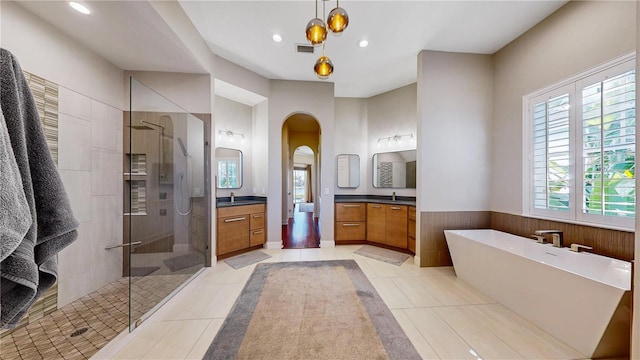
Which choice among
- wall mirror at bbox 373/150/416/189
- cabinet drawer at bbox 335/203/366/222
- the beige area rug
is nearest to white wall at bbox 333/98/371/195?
→ wall mirror at bbox 373/150/416/189

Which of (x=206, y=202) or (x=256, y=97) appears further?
(x=256, y=97)

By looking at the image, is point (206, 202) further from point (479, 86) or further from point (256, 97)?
point (479, 86)

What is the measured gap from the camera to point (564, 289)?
1.56 meters

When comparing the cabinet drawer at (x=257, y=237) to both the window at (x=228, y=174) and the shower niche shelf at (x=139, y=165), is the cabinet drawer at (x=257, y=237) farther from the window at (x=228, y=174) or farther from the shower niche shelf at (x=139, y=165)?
the shower niche shelf at (x=139, y=165)

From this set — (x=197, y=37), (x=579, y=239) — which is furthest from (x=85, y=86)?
(x=579, y=239)

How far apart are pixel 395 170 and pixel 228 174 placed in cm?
319

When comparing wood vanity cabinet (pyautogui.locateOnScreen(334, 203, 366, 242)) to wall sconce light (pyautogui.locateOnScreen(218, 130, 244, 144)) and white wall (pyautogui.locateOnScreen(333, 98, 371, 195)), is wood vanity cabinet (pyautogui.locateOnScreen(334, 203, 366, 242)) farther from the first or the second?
wall sconce light (pyautogui.locateOnScreen(218, 130, 244, 144))

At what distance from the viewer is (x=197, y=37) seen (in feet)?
8.65

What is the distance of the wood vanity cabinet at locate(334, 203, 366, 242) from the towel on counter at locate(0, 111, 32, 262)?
11.9ft

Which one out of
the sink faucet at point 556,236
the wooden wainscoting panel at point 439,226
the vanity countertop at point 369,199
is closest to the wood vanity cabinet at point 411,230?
the wooden wainscoting panel at point 439,226

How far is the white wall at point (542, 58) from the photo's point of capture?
183cm

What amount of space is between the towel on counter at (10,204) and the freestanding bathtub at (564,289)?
285cm

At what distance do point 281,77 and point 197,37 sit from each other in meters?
1.42

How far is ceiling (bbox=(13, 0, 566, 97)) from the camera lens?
195 cm
